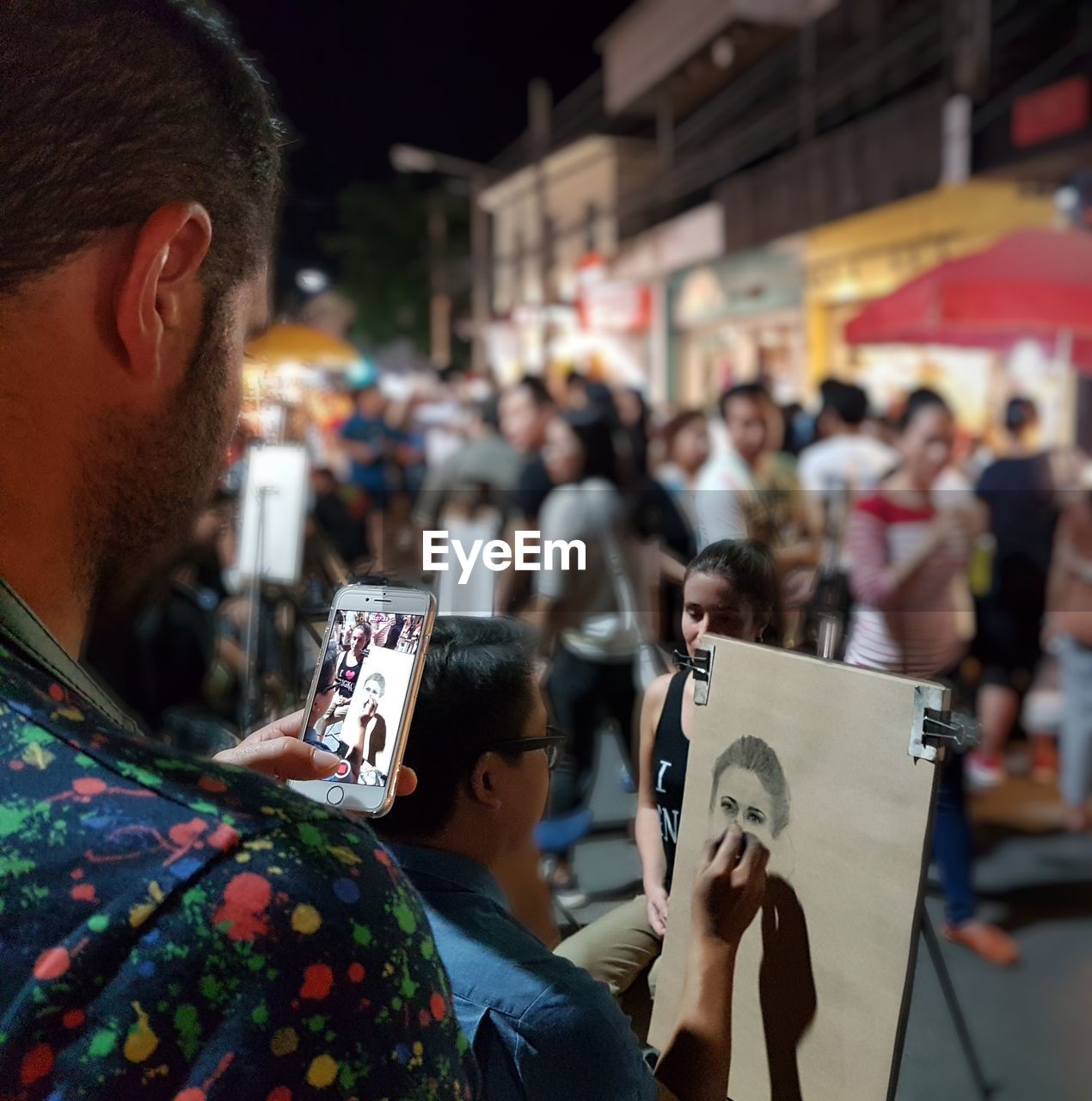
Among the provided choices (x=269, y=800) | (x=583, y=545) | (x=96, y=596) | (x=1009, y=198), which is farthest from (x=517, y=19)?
(x=1009, y=198)

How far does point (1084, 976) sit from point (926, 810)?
8.75 feet

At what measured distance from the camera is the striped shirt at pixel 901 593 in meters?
0.92

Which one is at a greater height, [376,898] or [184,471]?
Answer: [184,471]

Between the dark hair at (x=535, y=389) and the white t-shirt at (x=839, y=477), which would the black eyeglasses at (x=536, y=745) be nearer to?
the white t-shirt at (x=839, y=477)

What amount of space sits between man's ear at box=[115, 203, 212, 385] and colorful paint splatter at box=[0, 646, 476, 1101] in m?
0.17

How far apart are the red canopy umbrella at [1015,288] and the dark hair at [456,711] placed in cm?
456

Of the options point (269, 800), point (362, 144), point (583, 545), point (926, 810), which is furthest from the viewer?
point (362, 144)

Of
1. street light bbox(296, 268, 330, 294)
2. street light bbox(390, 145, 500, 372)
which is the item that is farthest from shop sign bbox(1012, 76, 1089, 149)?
street light bbox(296, 268, 330, 294)

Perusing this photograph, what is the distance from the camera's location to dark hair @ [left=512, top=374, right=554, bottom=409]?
306 centimetres

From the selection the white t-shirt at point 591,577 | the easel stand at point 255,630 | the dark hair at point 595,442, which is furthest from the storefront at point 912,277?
the white t-shirt at point 591,577

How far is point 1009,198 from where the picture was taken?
803 centimetres

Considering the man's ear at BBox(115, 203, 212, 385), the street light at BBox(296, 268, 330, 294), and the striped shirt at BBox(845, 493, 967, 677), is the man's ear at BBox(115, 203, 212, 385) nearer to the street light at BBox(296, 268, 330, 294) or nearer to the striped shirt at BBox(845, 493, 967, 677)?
the striped shirt at BBox(845, 493, 967, 677)

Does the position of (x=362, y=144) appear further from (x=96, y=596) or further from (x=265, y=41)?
(x=96, y=596)

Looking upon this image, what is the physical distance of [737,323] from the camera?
12086 mm
